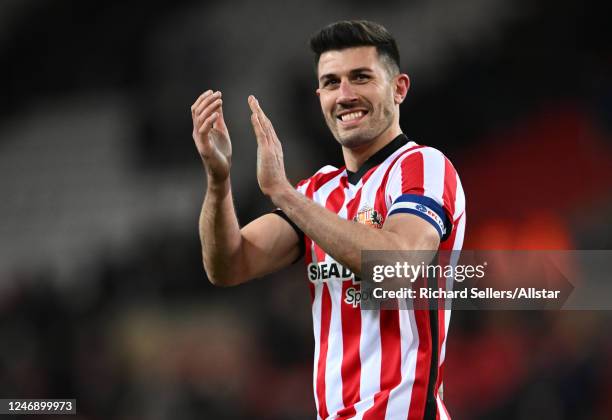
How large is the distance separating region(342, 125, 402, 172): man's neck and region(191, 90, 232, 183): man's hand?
44 centimetres

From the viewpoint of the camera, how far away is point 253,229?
2.84m

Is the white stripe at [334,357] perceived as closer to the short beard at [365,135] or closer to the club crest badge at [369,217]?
the club crest badge at [369,217]

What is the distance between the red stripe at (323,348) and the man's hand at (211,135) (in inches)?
20.2

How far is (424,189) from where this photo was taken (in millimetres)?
2438

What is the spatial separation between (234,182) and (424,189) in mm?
3924

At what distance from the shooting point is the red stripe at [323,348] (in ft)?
8.27

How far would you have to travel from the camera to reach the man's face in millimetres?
2711

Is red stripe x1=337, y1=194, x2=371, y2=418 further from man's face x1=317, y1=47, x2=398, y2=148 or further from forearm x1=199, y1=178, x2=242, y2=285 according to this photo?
man's face x1=317, y1=47, x2=398, y2=148

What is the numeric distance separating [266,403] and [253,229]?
3403mm

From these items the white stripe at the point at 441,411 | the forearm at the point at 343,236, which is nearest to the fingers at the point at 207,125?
the forearm at the point at 343,236

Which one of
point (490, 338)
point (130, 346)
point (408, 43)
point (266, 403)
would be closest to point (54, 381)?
point (130, 346)

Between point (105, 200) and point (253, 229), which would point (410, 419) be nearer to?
point (253, 229)

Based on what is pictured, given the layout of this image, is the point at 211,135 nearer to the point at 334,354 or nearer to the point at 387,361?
the point at 334,354

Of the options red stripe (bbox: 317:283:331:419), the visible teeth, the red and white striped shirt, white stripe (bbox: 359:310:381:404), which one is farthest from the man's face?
white stripe (bbox: 359:310:381:404)
